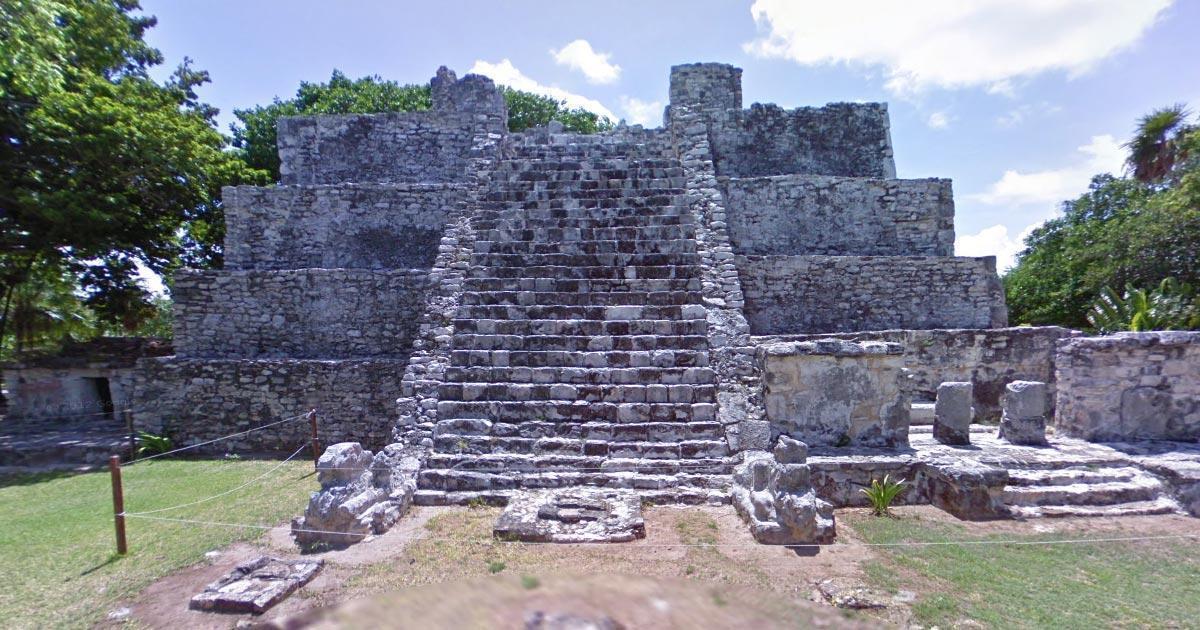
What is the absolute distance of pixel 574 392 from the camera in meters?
6.42

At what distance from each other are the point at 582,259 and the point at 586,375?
2107 millimetres

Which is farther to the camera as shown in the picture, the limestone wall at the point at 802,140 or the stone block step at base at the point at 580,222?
the limestone wall at the point at 802,140

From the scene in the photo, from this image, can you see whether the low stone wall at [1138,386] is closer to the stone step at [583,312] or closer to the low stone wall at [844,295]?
the low stone wall at [844,295]

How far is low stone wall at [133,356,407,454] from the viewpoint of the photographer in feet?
28.4

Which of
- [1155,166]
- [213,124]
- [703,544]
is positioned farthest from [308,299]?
[1155,166]

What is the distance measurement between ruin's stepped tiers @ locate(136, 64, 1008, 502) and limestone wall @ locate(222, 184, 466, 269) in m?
0.04

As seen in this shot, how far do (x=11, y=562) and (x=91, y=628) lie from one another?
80.2 inches

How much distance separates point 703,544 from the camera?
176 inches

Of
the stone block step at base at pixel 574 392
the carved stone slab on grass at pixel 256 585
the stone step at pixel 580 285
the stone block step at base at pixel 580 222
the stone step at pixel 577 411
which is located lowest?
the carved stone slab on grass at pixel 256 585

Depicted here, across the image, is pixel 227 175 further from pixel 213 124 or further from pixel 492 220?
pixel 492 220

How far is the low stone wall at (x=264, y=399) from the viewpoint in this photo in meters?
8.66

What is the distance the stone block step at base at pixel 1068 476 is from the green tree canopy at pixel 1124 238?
27.3 feet

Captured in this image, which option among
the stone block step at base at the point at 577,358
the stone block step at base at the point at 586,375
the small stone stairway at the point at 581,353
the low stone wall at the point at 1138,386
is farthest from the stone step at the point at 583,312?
the low stone wall at the point at 1138,386

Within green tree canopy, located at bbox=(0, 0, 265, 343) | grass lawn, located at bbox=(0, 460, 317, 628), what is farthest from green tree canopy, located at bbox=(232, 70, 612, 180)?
grass lawn, located at bbox=(0, 460, 317, 628)
